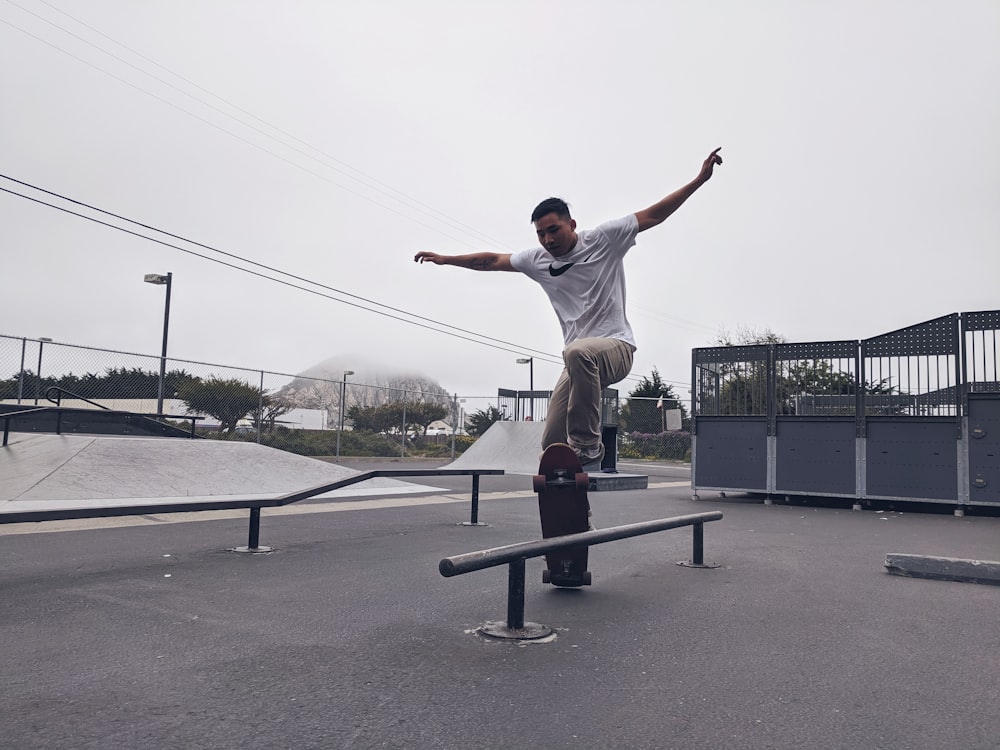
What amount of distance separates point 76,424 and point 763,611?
12702mm

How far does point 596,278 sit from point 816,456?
336 inches

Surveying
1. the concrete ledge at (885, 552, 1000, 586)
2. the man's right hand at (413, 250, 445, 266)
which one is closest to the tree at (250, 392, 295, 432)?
the man's right hand at (413, 250, 445, 266)

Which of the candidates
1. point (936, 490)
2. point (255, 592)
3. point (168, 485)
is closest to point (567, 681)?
point (255, 592)

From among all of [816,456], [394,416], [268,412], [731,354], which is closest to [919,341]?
[816,456]

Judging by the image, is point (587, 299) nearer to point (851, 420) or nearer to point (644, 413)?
point (851, 420)

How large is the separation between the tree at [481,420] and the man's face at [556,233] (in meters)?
25.7

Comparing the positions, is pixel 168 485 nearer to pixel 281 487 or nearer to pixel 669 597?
pixel 281 487

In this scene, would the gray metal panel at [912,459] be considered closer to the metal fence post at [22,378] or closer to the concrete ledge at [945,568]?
the concrete ledge at [945,568]

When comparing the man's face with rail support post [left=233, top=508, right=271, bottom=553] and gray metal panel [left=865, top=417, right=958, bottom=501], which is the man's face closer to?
rail support post [left=233, top=508, right=271, bottom=553]

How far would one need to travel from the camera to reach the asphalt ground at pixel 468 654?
2004 mm

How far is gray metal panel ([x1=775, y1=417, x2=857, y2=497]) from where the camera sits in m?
10.9

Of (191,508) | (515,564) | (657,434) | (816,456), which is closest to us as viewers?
(515,564)

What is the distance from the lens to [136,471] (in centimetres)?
923

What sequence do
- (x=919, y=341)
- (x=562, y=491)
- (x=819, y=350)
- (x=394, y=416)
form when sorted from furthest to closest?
1. (x=394, y=416)
2. (x=819, y=350)
3. (x=919, y=341)
4. (x=562, y=491)
